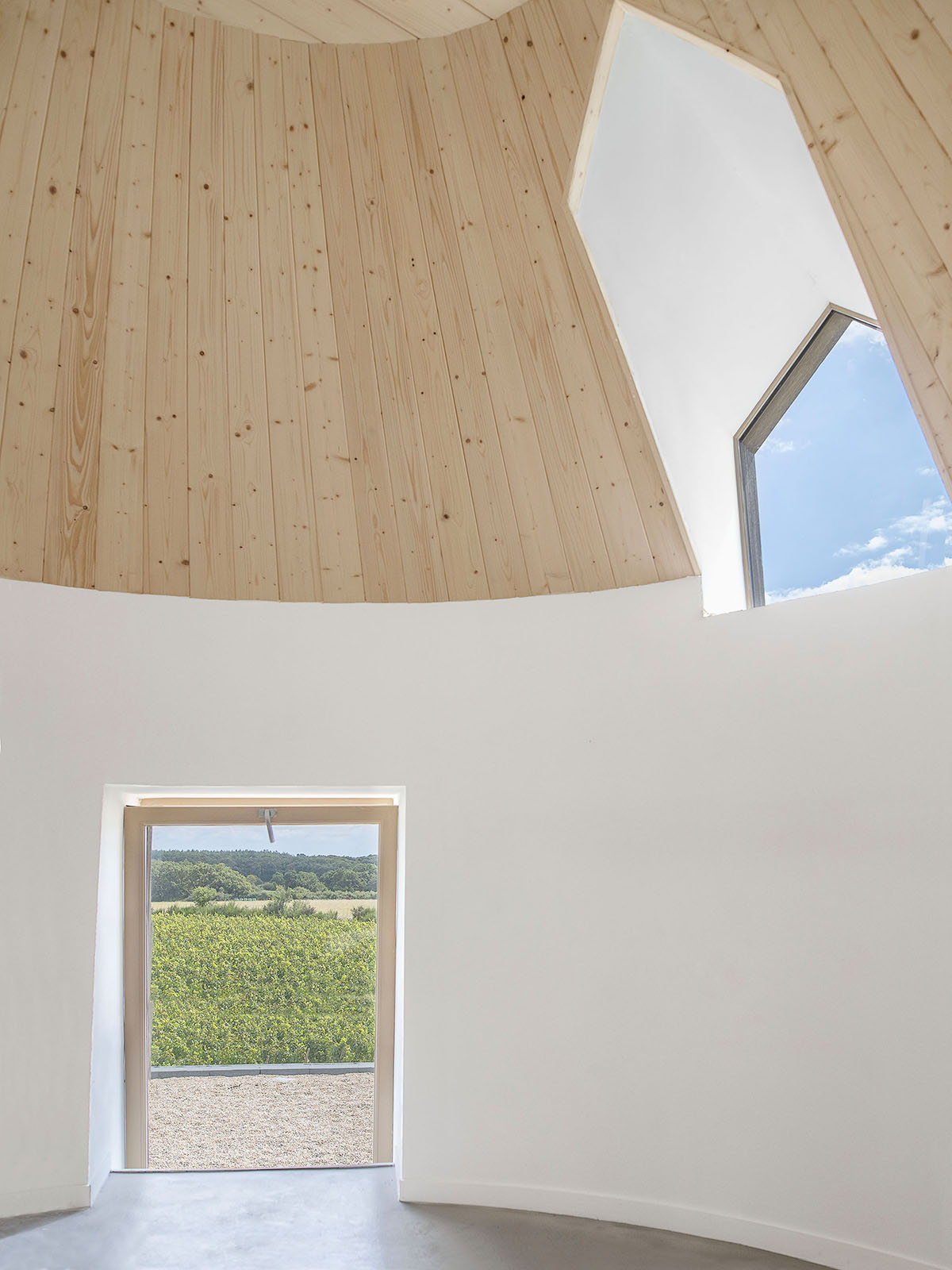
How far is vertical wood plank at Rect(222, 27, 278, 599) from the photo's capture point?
273 cm

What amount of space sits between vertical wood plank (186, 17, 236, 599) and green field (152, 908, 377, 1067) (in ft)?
4.07

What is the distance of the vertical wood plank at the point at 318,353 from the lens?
2758 mm

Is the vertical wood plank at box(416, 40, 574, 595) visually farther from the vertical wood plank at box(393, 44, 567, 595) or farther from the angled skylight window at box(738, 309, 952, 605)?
the angled skylight window at box(738, 309, 952, 605)

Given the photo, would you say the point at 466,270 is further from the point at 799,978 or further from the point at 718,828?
the point at 799,978

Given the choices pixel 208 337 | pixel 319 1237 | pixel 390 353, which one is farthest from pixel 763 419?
pixel 319 1237

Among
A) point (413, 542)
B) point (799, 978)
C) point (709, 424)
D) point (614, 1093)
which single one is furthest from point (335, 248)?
point (614, 1093)

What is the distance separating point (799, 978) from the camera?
280 centimetres

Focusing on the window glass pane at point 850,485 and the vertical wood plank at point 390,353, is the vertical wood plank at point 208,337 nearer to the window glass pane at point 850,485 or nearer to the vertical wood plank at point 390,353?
the vertical wood plank at point 390,353

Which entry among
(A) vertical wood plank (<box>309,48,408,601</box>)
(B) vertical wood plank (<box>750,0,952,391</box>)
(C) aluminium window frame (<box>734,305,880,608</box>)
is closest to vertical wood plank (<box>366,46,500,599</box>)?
(A) vertical wood plank (<box>309,48,408,601</box>)

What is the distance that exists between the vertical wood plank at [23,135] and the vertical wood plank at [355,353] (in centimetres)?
68

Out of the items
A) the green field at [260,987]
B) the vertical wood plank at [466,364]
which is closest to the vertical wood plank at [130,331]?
the vertical wood plank at [466,364]

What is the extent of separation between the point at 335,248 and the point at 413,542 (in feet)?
3.13

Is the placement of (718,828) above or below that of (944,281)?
below

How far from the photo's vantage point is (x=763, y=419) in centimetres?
327
